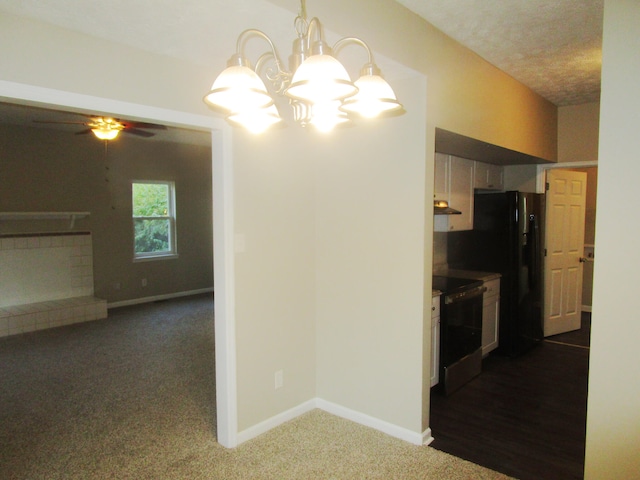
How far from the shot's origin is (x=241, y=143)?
8.96ft

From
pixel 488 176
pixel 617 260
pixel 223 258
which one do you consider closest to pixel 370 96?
pixel 617 260

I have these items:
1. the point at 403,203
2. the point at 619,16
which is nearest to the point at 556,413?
the point at 403,203

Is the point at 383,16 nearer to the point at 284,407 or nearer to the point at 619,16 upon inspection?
the point at 619,16

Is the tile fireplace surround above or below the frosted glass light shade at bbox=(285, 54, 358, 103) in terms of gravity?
below

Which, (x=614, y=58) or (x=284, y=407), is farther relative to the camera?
(x=284, y=407)

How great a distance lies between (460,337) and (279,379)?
1.58m

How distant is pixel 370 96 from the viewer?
1.41m

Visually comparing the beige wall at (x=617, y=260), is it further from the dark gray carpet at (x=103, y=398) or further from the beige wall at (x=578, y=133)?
the beige wall at (x=578, y=133)

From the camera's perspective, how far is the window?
7.11 m

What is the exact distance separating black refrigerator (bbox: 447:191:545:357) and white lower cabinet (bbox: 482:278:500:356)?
77 mm

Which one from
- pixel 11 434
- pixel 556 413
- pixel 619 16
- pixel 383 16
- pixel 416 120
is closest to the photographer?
pixel 619 16

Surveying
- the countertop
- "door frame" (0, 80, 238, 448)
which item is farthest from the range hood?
"door frame" (0, 80, 238, 448)

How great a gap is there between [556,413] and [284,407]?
2051 mm

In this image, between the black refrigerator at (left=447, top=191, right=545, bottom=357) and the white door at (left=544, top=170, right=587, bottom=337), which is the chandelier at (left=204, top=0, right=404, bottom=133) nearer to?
the black refrigerator at (left=447, top=191, right=545, bottom=357)
